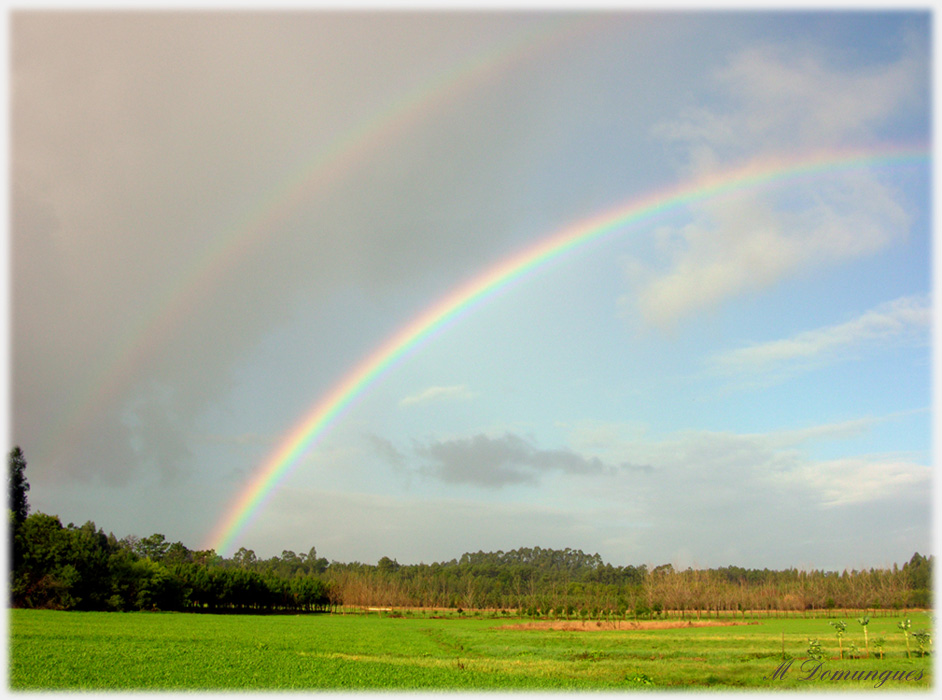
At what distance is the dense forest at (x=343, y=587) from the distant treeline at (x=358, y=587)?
0.14 meters

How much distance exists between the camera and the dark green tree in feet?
257

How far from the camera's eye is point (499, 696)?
1942cm

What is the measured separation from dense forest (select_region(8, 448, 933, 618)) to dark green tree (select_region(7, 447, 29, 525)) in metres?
0.13

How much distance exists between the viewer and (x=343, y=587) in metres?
113

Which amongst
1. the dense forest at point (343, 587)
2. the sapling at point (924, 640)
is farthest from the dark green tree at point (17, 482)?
the sapling at point (924, 640)

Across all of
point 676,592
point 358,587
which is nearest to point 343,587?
point 358,587

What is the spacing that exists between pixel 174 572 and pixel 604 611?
59.2 meters

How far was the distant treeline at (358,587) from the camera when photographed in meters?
66.3

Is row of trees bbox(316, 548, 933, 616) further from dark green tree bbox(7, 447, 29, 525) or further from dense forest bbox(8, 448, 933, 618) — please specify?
dark green tree bbox(7, 447, 29, 525)

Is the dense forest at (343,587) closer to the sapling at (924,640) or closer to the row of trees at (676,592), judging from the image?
the row of trees at (676,592)

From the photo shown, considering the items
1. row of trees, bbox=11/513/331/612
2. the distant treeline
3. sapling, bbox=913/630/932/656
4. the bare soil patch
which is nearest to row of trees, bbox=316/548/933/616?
the distant treeline

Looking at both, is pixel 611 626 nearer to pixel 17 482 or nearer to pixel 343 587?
pixel 343 587

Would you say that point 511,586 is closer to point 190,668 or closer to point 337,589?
point 337,589

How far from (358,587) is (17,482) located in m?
55.1
